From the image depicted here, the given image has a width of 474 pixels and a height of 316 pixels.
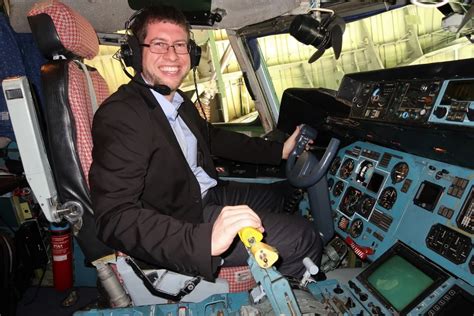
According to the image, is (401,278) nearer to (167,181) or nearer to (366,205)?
(366,205)

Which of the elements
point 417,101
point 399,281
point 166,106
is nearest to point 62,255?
point 166,106

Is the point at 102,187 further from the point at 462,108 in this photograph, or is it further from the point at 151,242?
the point at 462,108

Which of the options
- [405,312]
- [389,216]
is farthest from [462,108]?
[405,312]

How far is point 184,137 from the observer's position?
1653 millimetres

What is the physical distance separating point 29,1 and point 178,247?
2.18 metres

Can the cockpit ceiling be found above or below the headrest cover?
above

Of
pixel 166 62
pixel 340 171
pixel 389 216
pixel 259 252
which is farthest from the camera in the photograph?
pixel 340 171

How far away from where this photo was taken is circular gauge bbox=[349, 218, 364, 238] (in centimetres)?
183

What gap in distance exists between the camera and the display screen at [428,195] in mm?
1488

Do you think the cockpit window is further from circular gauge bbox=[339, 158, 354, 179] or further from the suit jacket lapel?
the suit jacket lapel

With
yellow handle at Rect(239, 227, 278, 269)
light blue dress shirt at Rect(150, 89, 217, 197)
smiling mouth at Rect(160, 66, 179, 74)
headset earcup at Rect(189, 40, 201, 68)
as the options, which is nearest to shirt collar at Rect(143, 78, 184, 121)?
light blue dress shirt at Rect(150, 89, 217, 197)

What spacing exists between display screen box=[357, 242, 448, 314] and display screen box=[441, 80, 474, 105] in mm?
686

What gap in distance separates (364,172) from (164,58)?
1288mm

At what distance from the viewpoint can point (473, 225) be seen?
131 centimetres
